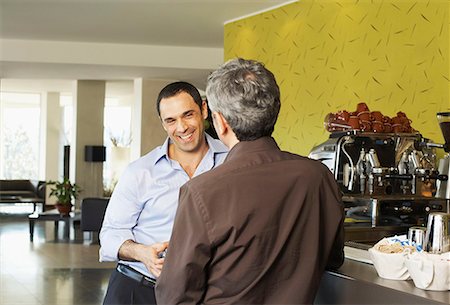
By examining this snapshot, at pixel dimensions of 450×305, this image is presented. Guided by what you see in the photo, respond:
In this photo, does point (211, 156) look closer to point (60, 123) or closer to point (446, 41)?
point (446, 41)

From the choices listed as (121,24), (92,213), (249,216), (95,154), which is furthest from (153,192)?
(95,154)

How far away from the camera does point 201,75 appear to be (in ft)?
38.3

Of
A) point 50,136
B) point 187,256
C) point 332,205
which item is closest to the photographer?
point 187,256

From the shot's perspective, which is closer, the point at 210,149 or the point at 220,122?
the point at 220,122

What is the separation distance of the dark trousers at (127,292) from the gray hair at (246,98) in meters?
1.06

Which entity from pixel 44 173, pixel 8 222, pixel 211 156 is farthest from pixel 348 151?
pixel 44 173

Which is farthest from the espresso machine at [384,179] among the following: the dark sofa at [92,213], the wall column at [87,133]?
the wall column at [87,133]

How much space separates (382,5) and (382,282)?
4.14 meters

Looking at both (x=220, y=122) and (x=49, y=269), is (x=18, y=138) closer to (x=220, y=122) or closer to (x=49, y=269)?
(x=49, y=269)

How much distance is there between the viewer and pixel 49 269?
835 centimetres

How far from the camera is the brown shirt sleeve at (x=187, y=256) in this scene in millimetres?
1795

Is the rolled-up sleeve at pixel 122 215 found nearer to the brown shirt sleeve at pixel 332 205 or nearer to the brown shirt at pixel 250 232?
the brown shirt at pixel 250 232

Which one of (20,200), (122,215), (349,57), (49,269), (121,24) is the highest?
(121,24)

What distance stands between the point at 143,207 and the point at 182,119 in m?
0.39
